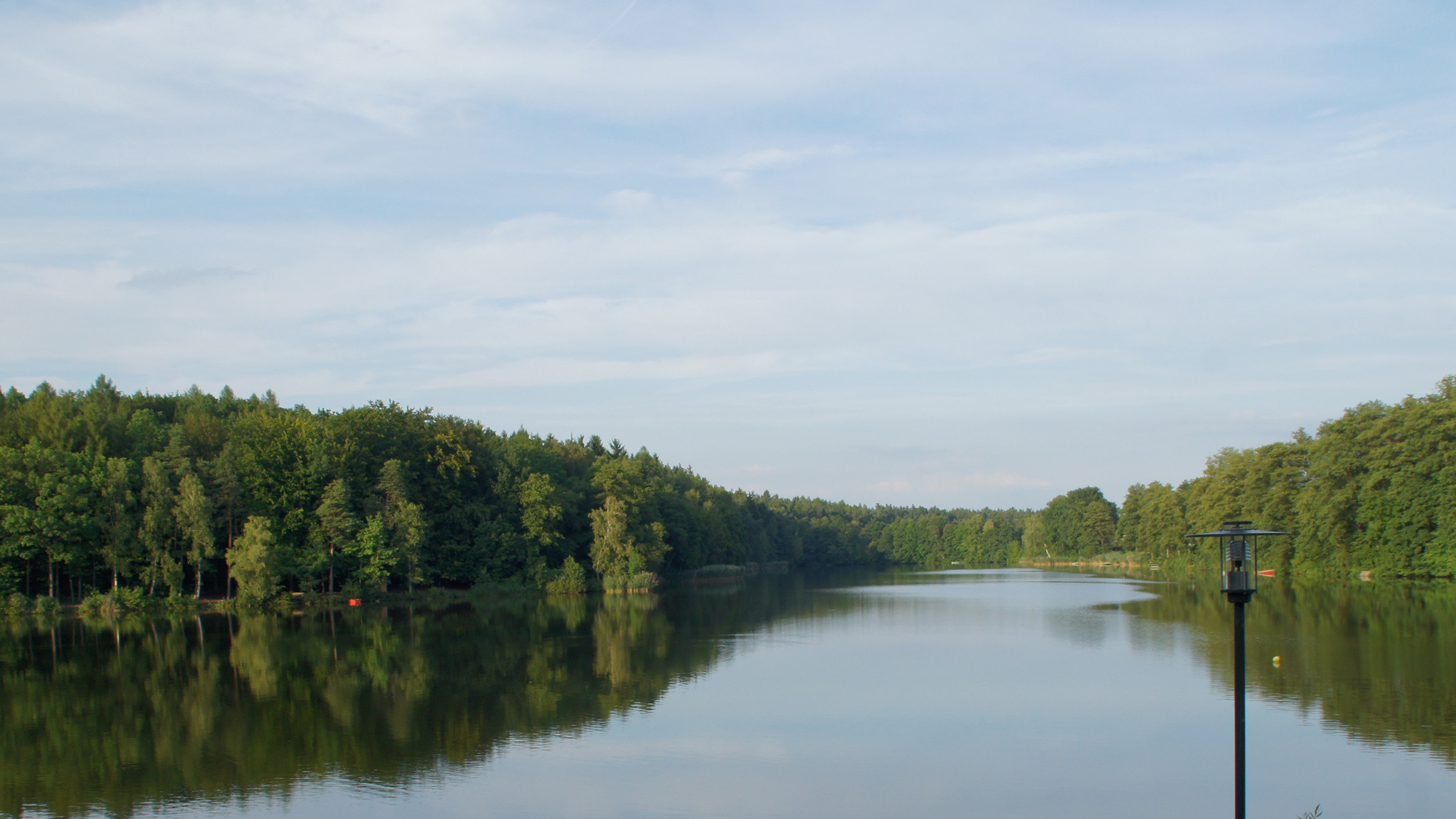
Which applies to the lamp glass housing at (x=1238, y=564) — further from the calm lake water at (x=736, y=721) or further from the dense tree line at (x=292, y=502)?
the dense tree line at (x=292, y=502)

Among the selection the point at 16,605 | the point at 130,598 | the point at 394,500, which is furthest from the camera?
the point at 394,500

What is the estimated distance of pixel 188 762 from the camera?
1588cm

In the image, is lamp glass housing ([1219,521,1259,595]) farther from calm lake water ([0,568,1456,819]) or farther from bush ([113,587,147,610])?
bush ([113,587,147,610])

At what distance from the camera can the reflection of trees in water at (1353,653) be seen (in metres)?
17.5

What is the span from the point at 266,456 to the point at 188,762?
38943 millimetres

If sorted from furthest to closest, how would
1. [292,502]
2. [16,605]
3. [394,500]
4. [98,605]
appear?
[394,500] < [292,502] < [98,605] < [16,605]

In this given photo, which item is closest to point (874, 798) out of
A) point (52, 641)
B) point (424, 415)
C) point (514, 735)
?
point (514, 735)

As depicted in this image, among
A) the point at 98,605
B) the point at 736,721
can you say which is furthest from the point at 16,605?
the point at 736,721

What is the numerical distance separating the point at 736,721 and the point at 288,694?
10.5 m

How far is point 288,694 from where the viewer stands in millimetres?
22344

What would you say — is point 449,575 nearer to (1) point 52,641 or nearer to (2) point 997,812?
(1) point 52,641

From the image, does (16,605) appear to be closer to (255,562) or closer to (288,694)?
(255,562)

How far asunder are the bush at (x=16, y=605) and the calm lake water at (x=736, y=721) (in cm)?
828

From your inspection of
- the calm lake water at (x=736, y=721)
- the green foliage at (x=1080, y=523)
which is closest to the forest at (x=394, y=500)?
the calm lake water at (x=736, y=721)
